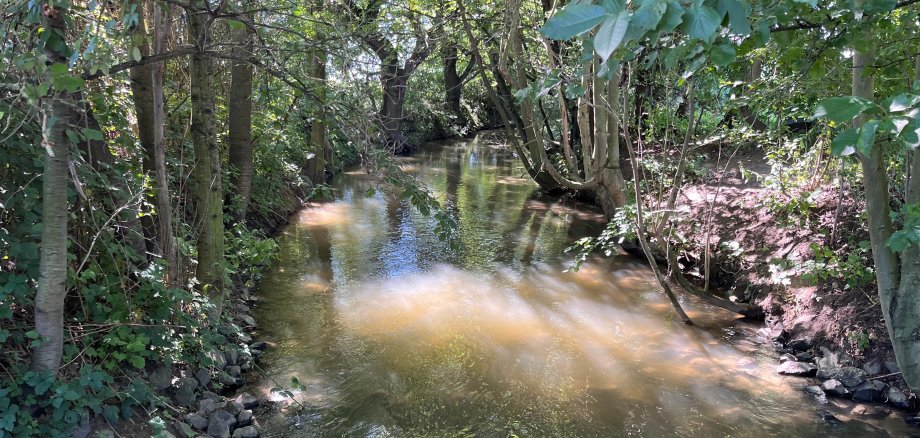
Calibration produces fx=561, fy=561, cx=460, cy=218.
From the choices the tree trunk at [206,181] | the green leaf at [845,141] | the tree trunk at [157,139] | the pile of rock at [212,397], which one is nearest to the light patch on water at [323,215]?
the tree trunk at [206,181]

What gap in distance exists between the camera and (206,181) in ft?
15.4

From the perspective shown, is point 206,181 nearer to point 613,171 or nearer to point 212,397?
point 212,397

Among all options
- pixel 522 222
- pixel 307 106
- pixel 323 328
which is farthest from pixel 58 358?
pixel 522 222

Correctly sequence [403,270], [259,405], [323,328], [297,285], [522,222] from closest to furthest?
[259,405] → [323,328] → [297,285] → [403,270] → [522,222]

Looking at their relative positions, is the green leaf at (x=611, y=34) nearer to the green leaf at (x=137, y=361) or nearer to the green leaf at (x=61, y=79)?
the green leaf at (x=61, y=79)

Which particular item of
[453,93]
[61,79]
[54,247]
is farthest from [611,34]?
[453,93]

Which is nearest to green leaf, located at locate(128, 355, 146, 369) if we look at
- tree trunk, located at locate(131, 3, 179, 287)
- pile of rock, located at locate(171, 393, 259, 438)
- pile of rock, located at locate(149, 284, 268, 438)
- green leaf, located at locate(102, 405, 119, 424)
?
green leaf, located at locate(102, 405, 119, 424)

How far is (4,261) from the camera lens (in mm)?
3215

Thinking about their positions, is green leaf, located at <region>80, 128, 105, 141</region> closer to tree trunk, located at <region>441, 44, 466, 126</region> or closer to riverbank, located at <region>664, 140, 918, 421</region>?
riverbank, located at <region>664, 140, 918, 421</region>

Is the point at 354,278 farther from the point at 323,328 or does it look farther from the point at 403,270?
the point at 323,328

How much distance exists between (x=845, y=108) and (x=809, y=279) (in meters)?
5.26

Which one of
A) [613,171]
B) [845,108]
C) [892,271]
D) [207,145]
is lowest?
[892,271]

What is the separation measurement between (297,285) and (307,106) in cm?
404

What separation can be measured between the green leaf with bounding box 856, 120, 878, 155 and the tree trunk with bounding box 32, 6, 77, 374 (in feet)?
10.5
